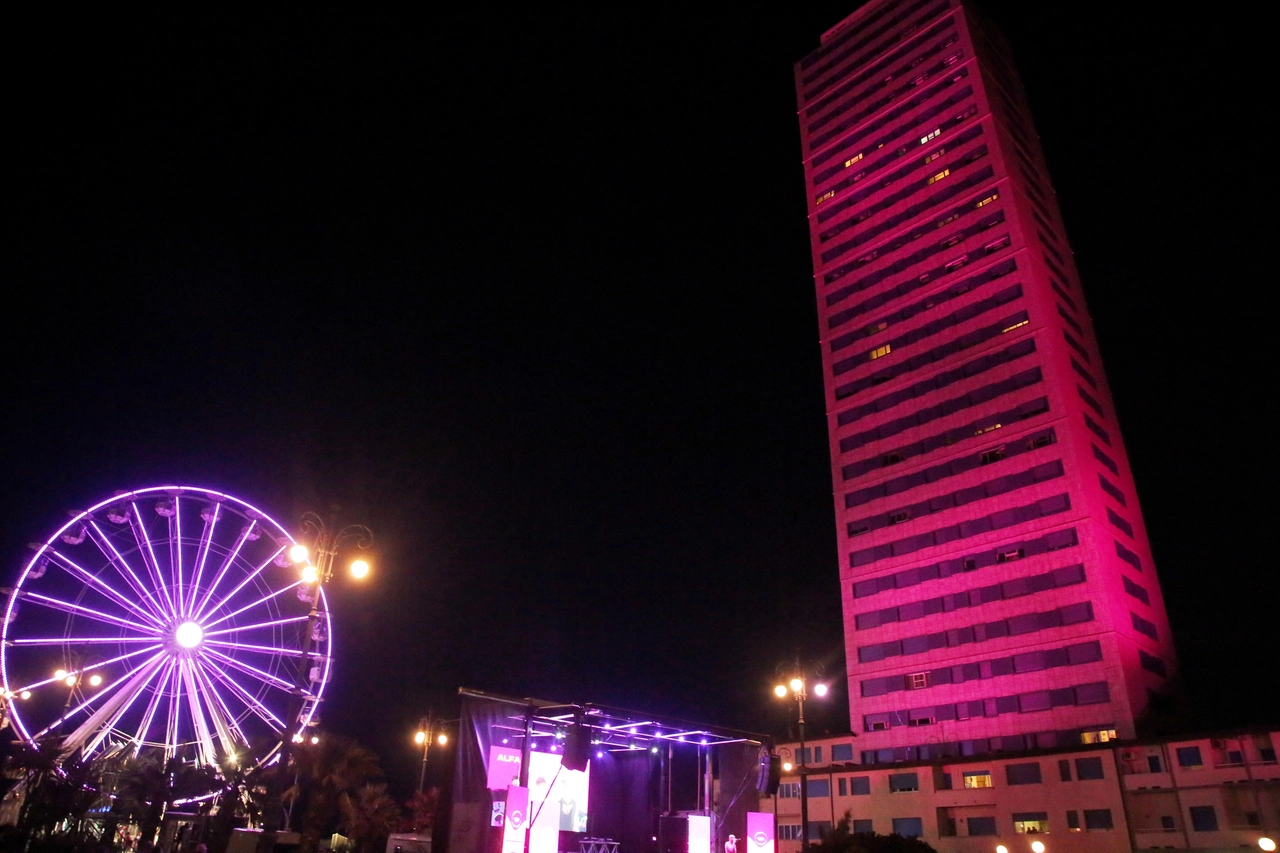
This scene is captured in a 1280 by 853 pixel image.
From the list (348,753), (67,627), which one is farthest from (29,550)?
(348,753)

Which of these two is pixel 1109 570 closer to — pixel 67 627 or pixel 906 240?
pixel 906 240

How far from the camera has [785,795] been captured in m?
50.5

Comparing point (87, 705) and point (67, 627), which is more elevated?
point (67, 627)

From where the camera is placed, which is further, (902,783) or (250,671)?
(902,783)

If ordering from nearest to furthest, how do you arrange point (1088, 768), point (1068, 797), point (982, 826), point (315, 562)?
point (315, 562) → point (1088, 768) → point (1068, 797) → point (982, 826)

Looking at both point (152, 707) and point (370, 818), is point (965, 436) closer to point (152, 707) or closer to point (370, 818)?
point (370, 818)

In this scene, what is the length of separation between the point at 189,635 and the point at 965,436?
1729 inches

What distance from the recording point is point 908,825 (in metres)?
45.8

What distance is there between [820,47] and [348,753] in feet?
243

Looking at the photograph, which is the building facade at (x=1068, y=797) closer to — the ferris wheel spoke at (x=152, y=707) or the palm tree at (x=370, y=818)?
the palm tree at (x=370, y=818)

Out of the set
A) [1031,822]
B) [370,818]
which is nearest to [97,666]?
[370,818]

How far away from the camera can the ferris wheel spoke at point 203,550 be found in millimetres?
32562

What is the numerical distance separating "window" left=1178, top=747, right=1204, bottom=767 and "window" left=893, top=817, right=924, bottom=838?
42.7 feet

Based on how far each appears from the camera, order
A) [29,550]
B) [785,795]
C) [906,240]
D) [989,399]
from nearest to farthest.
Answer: [29,550], [785,795], [989,399], [906,240]
